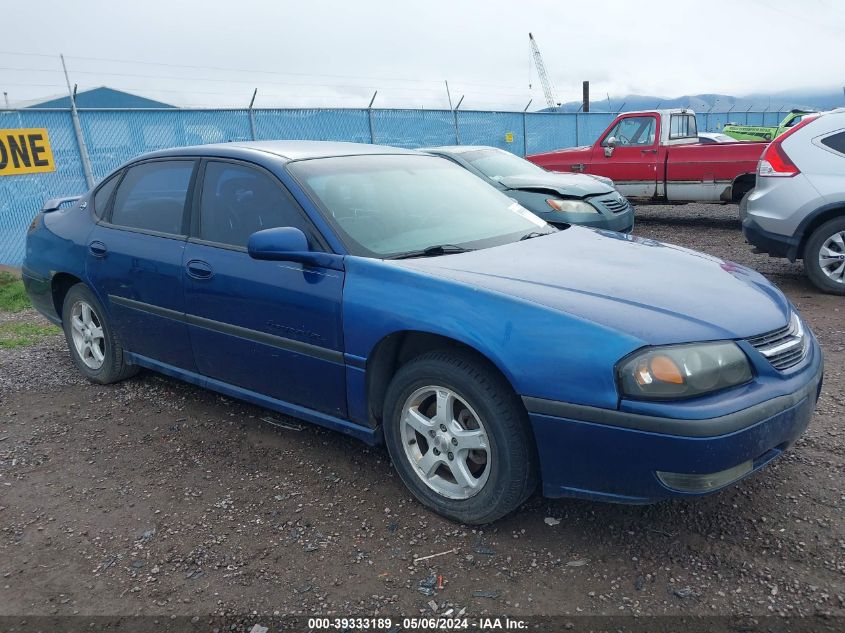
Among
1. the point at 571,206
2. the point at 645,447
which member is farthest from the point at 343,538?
the point at 571,206

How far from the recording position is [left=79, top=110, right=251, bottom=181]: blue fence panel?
1050 centimetres

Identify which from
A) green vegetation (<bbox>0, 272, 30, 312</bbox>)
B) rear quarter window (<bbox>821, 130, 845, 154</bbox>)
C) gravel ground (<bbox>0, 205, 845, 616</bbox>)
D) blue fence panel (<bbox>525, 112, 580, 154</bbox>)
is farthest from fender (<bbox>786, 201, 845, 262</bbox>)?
blue fence panel (<bbox>525, 112, 580, 154</bbox>)

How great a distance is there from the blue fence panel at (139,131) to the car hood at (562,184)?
18.5 ft

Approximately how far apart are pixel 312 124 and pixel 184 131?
2824mm

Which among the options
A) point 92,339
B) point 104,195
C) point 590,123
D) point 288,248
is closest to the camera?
point 288,248

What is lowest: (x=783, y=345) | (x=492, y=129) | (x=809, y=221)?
(x=492, y=129)

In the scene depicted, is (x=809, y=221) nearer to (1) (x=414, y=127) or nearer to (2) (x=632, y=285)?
(2) (x=632, y=285)

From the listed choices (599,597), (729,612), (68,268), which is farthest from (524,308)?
(68,268)

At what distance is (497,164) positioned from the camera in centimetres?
918

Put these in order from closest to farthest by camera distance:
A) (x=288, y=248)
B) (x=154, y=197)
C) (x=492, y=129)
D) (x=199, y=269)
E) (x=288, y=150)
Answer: (x=288, y=248) < (x=199, y=269) < (x=288, y=150) < (x=154, y=197) < (x=492, y=129)

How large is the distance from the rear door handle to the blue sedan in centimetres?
1

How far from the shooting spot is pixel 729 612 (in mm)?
2318

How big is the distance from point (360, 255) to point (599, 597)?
5.72ft

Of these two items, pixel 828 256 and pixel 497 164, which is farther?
pixel 497 164
